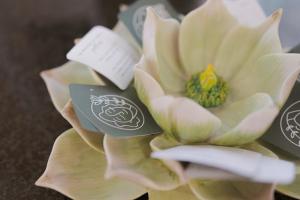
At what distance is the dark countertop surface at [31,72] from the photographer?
45 cm

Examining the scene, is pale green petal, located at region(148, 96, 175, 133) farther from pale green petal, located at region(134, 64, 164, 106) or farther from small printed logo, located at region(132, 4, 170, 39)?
small printed logo, located at region(132, 4, 170, 39)

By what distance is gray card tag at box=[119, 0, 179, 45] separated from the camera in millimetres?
501

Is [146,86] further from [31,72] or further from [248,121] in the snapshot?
[31,72]

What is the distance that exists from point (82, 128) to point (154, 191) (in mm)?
77

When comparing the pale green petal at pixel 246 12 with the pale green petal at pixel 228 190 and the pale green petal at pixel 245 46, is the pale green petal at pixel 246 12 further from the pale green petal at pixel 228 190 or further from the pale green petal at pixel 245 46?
the pale green petal at pixel 228 190

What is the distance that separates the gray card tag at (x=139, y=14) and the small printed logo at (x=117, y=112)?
0.10 m

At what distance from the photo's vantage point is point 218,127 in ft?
1.20

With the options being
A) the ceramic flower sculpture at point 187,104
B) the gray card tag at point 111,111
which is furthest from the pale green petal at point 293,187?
the gray card tag at point 111,111

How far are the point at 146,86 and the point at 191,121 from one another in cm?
5

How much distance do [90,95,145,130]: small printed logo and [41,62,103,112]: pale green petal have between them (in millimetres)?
39

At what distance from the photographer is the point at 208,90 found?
426 millimetres

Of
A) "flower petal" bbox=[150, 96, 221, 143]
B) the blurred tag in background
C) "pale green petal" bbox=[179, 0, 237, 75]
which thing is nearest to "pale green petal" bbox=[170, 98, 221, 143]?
"flower petal" bbox=[150, 96, 221, 143]

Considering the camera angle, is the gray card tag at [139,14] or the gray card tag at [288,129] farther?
the gray card tag at [139,14]

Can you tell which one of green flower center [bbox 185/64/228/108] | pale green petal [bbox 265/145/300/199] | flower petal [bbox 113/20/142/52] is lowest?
pale green petal [bbox 265/145/300/199]
